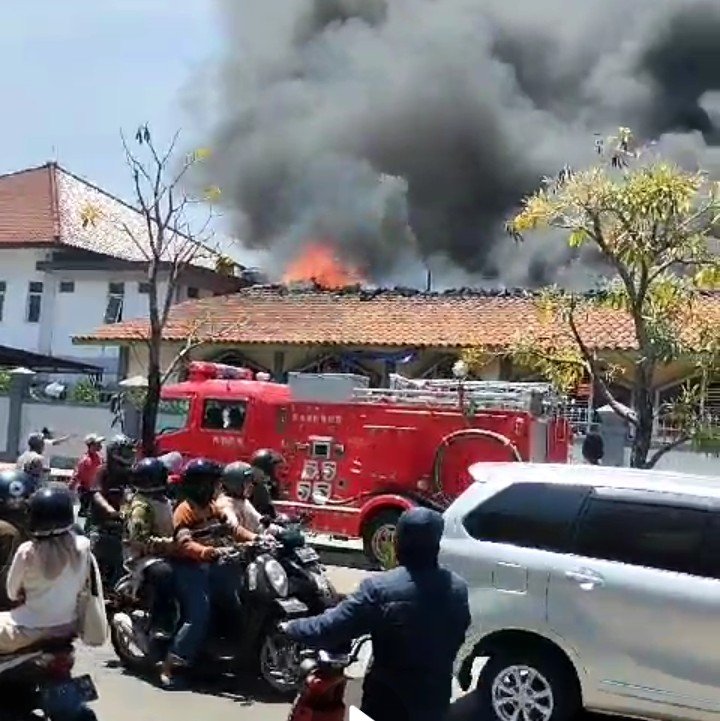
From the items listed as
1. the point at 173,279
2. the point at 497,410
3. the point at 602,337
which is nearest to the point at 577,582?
the point at 497,410

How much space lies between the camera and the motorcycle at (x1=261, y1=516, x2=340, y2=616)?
21.5ft

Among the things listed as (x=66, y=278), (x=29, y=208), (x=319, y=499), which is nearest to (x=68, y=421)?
(x=66, y=278)

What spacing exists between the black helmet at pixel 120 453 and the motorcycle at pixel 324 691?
563 cm

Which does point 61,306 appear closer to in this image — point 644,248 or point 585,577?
point 644,248

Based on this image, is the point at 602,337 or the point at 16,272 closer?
the point at 602,337

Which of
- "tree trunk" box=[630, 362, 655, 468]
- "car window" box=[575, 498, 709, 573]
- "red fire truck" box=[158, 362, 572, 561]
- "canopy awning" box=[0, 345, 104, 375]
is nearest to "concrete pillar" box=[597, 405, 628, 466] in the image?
"red fire truck" box=[158, 362, 572, 561]

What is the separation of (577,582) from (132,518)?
252 centimetres

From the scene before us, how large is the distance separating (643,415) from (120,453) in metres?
4.41

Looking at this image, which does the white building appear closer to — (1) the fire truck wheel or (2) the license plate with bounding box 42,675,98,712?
(1) the fire truck wheel

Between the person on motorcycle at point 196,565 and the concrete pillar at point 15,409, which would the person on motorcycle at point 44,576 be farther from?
the concrete pillar at point 15,409

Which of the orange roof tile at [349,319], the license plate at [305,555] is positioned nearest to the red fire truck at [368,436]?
the license plate at [305,555]

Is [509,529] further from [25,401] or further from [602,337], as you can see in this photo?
[25,401]

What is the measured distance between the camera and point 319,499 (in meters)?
13.0

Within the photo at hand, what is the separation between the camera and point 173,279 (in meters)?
16.6
